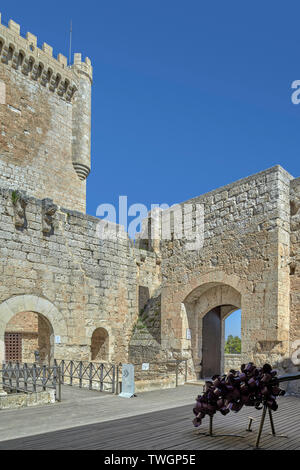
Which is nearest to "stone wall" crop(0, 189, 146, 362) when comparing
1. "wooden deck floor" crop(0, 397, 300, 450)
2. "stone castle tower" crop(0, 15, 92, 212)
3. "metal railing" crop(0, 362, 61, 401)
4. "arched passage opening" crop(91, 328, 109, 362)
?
"arched passage opening" crop(91, 328, 109, 362)

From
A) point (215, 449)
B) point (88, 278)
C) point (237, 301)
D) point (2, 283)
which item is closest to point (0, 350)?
point (2, 283)

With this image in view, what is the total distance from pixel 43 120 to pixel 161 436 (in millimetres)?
15829

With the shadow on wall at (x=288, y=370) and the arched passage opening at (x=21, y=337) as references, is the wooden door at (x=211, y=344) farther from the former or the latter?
the arched passage opening at (x=21, y=337)

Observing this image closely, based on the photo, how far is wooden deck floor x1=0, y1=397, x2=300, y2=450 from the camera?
15.0ft

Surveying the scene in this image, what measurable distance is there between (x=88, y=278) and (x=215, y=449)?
8.10 meters

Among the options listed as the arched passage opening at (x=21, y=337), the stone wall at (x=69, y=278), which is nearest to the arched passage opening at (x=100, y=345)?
the stone wall at (x=69, y=278)

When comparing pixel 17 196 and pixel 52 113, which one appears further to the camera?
pixel 52 113

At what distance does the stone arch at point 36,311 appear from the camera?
979 centimetres

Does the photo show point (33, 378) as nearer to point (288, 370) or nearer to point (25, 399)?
point (25, 399)

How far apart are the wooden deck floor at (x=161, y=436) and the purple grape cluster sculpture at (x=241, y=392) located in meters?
0.35

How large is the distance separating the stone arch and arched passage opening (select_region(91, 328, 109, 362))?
1867 mm

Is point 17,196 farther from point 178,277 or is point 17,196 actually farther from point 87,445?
point 87,445

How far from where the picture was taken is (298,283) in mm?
9297
